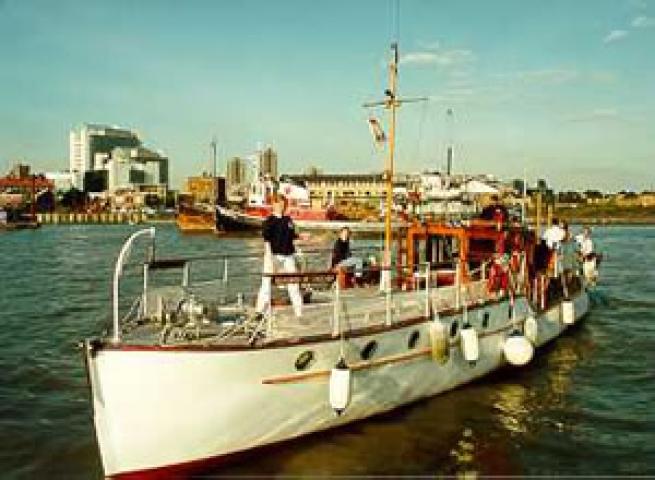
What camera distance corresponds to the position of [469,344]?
1304 centimetres

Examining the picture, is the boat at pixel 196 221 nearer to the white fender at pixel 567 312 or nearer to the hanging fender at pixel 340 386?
the white fender at pixel 567 312

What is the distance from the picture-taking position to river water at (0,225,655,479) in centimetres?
1069

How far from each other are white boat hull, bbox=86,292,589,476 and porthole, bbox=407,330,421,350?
0.46 m

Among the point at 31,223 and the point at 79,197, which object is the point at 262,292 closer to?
the point at 31,223

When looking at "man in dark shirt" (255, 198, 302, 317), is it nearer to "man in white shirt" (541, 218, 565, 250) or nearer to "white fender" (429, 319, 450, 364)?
"white fender" (429, 319, 450, 364)

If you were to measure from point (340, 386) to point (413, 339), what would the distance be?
2.40m

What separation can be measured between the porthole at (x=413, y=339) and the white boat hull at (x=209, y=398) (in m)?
0.46

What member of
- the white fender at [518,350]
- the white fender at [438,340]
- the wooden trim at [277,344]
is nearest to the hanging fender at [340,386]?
the wooden trim at [277,344]

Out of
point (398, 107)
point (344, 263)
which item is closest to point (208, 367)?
point (344, 263)

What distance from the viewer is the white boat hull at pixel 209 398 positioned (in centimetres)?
919

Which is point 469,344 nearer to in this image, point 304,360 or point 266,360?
point 304,360

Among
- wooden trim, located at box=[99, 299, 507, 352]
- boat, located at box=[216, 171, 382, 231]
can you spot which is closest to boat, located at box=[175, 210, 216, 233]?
boat, located at box=[216, 171, 382, 231]

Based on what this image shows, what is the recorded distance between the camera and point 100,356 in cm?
906

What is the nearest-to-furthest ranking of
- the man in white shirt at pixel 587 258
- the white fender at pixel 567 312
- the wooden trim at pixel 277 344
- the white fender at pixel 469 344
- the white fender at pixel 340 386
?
the wooden trim at pixel 277 344
the white fender at pixel 340 386
the white fender at pixel 469 344
the white fender at pixel 567 312
the man in white shirt at pixel 587 258
